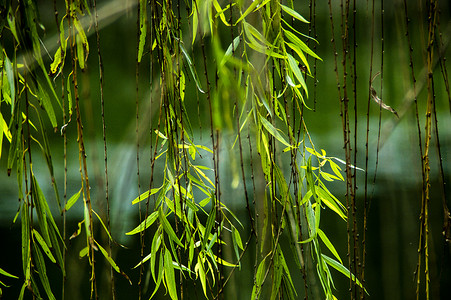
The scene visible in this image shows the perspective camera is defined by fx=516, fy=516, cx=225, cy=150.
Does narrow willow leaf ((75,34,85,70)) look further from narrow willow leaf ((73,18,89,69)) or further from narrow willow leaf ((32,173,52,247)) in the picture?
narrow willow leaf ((32,173,52,247))

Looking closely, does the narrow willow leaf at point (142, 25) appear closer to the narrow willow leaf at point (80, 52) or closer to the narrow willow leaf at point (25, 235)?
the narrow willow leaf at point (80, 52)

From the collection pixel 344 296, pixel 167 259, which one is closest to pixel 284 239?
pixel 344 296

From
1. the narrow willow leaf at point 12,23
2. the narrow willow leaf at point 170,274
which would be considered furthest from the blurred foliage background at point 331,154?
the narrow willow leaf at point 12,23

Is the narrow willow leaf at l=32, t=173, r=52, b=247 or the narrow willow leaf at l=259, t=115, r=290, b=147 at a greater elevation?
the narrow willow leaf at l=259, t=115, r=290, b=147

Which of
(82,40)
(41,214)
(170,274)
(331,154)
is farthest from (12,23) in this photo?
(331,154)

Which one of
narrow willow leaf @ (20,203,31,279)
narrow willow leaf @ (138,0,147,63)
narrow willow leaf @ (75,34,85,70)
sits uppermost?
narrow willow leaf @ (138,0,147,63)

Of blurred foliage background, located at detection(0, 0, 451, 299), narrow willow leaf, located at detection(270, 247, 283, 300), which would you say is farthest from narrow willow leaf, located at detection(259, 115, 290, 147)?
blurred foliage background, located at detection(0, 0, 451, 299)

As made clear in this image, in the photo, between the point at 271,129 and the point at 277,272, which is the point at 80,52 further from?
the point at 277,272

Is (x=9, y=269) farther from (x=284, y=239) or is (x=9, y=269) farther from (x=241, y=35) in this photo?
(x=241, y=35)

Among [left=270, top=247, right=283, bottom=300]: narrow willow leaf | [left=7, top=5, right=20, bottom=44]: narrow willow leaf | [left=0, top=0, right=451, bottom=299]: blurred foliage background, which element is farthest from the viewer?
[left=0, top=0, right=451, bottom=299]: blurred foliage background

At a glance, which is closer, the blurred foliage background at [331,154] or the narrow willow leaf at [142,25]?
the narrow willow leaf at [142,25]

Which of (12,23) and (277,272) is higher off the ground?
(12,23)

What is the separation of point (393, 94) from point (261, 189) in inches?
33.2

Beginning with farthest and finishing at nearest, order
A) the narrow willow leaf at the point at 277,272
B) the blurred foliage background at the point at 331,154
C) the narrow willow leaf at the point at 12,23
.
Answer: the blurred foliage background at the point at 331,154 → the narrow willow leaf at the point at 277,272 → the narrow willow leaf at the point at 12,23
